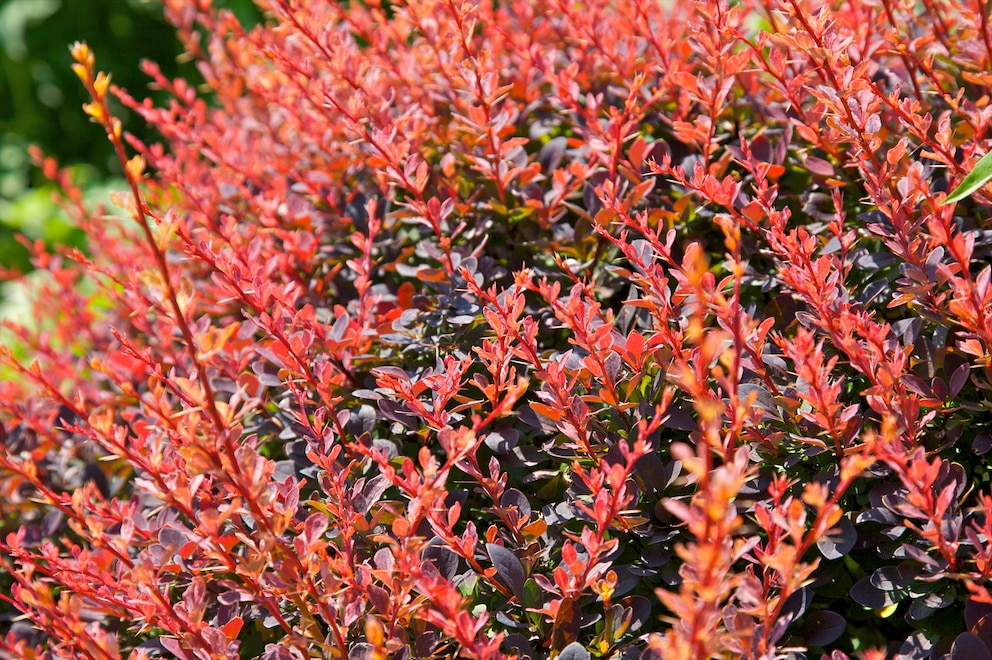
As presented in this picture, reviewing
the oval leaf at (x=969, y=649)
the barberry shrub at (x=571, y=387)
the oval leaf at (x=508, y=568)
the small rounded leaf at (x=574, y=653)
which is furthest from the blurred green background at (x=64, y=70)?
the oval leaf at (x=969, y=649)

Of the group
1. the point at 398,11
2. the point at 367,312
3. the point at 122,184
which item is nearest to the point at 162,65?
the point at 122,184

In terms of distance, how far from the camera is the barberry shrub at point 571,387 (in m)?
1.11

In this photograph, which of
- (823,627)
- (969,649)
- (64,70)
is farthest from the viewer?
(64,70)

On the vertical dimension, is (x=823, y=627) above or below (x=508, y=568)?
below

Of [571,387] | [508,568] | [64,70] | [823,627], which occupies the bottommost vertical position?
[823,627]

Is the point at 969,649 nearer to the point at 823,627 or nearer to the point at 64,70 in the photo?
the point at 823,627

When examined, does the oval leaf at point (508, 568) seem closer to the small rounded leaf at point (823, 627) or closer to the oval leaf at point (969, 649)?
the small rounded leaf at point (823, 627)

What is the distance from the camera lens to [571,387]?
4.20 ft

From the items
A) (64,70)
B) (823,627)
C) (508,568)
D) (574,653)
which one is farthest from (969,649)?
(64,70)

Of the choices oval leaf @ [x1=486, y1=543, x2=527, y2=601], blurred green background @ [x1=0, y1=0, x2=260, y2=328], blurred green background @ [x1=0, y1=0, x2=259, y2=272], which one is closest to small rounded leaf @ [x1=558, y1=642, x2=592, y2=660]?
oval leaf @ [x1=486, y1=543, x2=527, y2=601]

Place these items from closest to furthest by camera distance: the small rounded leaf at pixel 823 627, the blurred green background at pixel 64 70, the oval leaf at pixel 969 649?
1. the oval leaf at pixel 969 649
2. the small rounded leaf at pixel 823 627
3. the blurred green background at pixel 64 70

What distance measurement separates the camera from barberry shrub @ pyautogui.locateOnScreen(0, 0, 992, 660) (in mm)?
1113

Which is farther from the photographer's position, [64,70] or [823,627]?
[64,70]

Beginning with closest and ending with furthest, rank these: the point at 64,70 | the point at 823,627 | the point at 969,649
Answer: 1. the point at 969,649
2. the point at 823,627
3. the point at 64,70
